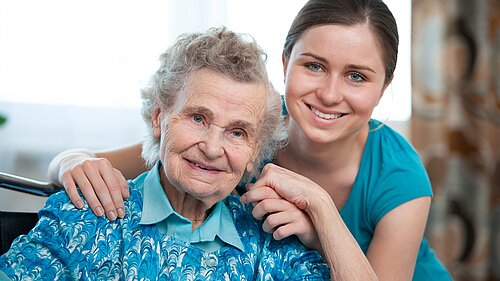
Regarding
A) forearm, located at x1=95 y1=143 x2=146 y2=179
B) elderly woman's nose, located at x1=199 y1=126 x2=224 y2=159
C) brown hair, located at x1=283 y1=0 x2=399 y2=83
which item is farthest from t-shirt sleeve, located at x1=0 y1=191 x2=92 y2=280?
brown hair, located at x1=283 y1=0 x2=399 y2=83

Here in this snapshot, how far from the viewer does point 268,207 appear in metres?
1.59

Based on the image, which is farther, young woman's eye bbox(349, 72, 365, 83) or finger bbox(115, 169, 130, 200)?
young woman's eye bbox(349, 72, 365, 83)

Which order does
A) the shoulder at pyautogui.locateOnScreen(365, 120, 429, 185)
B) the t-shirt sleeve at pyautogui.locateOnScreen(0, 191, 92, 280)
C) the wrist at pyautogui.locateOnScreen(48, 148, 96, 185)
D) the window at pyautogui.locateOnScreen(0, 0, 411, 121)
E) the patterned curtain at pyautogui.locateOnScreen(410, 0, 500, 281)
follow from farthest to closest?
the patterned curtain at pyautogui.locateOnScreen(410, 0, 500, 281) < the window at pyautogui.locateOnScreen(0, 0, 411, 121) < the shoulder at pyautogui.locateOnScreen(365, 120, 429, 185) < the wrist at pyautogui.locateOnScreen(48, 148, 96, 185) < the t-shirt sleeve at pyautogui.locateOnScreen(0, 191, 92, 280)

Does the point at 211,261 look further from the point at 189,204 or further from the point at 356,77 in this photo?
the point at 356,77

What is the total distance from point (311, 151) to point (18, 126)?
162cm

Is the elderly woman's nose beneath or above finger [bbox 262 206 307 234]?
above

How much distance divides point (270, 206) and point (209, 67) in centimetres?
34

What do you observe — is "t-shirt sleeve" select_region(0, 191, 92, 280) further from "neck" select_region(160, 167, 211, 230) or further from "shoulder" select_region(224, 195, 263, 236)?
"shoulder" select_region(224, 195, 263, 236)

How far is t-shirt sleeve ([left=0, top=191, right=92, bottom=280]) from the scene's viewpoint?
58.9 inches

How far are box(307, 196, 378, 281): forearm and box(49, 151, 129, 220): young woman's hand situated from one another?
0.44 metres

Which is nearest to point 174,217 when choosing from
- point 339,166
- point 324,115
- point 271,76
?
point 324,115

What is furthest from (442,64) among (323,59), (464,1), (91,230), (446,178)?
(91,230)

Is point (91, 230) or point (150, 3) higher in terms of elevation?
point (150, 3)

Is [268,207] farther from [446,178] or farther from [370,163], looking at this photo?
[446,178]
